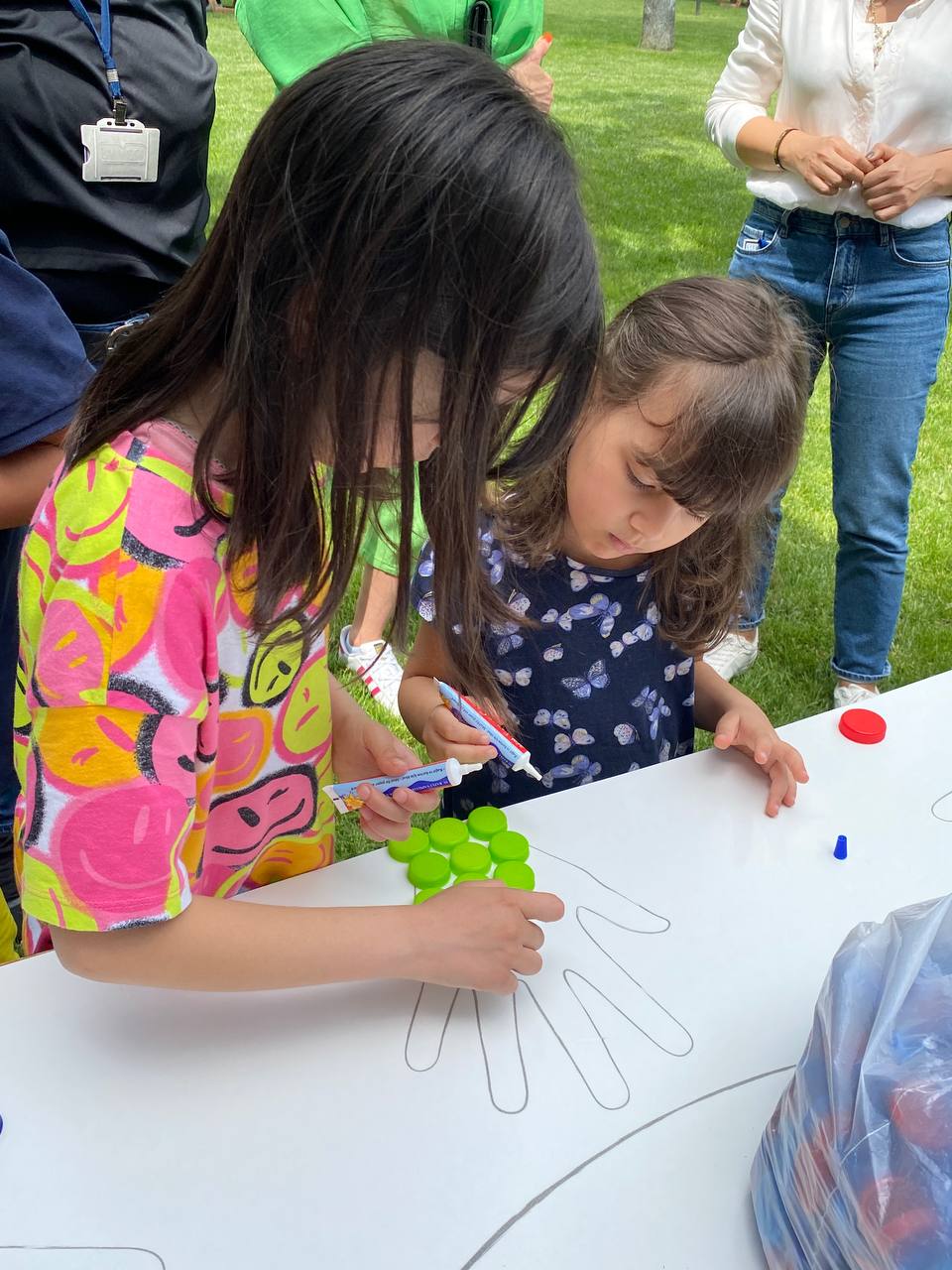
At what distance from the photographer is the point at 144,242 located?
1341 mm

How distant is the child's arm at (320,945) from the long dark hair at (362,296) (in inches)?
7.5

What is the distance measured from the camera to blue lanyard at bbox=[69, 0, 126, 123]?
1.24 m

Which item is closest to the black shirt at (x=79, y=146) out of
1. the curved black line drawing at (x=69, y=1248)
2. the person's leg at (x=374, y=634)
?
the person's leg at (x=374, y=634)

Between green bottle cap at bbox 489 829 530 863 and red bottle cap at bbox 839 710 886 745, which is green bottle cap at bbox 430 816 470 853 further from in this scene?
red bottle cap at bbox 839 710 886 745

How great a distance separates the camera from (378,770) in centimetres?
92

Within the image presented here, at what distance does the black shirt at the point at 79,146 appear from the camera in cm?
124

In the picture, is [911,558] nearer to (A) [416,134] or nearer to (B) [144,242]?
(B) [144,242]

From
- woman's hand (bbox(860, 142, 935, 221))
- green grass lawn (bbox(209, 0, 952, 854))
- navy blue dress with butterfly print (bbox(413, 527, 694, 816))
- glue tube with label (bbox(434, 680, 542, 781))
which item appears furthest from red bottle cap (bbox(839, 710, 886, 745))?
woman's hand (bbox(860, 142, 935, 221))

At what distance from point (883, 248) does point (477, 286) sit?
51.5 inches

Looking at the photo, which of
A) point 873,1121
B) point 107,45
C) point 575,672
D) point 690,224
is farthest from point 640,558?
point 690,224

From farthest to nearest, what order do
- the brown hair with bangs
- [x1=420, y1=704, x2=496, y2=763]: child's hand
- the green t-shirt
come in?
the green t-shirt < the brown hair with bangs < [x1=420, y1=704, x2=496, y2=763]: child's hand

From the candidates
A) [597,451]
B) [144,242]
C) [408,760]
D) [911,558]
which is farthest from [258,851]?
[911,558]

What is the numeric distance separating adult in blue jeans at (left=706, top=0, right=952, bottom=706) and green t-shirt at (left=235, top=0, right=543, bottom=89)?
1.31 ft

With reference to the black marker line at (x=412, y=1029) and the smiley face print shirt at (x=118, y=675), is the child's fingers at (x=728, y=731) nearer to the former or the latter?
the black marker line at (x=412, y=1029)
